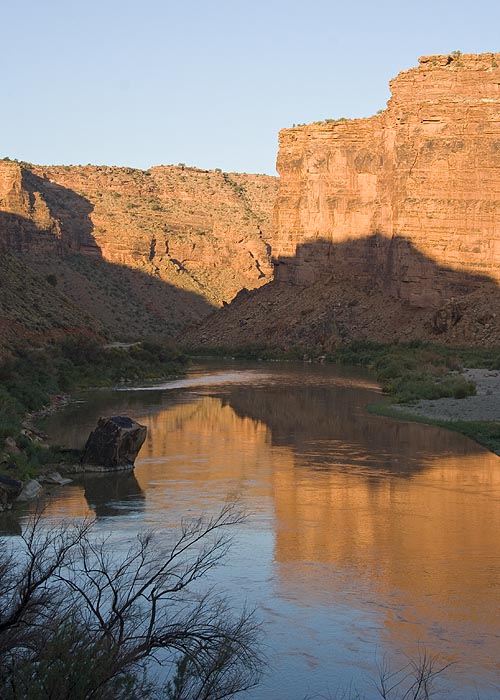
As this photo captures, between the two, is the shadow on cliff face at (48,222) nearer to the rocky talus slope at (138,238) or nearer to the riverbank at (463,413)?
the rocky talus slope at (138,238)

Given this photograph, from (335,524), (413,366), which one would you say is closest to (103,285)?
(413,366)

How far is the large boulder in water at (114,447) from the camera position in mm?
19781

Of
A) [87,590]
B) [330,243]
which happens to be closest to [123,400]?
[87,590]

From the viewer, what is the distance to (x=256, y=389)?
1567 inches

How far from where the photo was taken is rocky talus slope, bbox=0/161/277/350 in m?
91.5

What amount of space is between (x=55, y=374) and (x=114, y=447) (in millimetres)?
18882

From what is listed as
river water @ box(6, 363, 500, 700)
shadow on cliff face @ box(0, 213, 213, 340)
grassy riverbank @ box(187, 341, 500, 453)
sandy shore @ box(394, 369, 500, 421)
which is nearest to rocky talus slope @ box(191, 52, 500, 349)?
grassy riverbank @ box(187, 341, 500, 453)

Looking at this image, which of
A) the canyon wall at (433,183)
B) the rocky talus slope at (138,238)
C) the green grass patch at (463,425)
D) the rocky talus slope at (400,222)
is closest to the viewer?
the green grass patch at (463,425)

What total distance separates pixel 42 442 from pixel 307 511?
863 cm

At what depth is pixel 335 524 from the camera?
50.8 feet

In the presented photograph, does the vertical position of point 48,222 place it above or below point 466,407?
above

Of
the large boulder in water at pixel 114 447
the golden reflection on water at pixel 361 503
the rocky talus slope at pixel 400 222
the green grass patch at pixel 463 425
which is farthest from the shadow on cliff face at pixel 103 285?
the large boulder in water at pixel 114 447

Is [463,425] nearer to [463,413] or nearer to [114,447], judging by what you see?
[463,413]

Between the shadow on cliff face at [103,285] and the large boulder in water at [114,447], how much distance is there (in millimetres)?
64358
